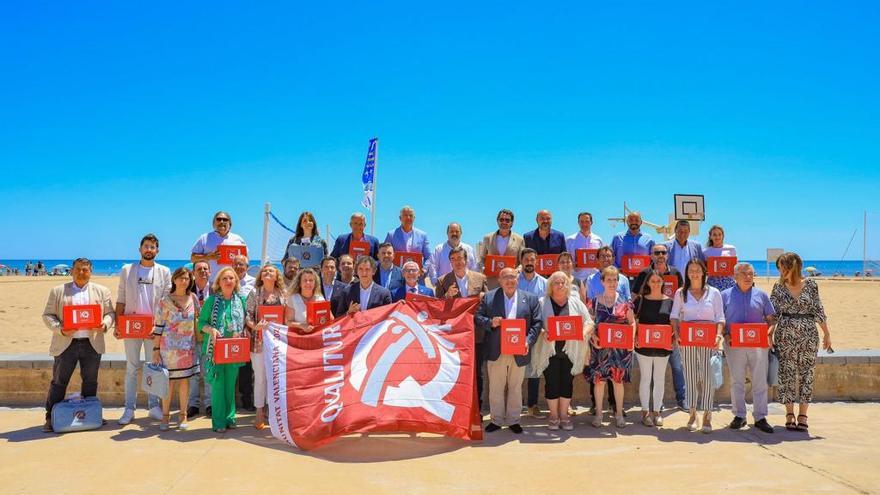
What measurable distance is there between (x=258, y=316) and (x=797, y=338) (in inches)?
265

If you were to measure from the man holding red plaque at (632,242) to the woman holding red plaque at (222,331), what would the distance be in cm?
572

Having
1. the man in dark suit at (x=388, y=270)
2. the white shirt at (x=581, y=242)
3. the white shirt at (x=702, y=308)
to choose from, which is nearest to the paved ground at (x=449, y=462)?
the white shirt at (x=702, y=308)

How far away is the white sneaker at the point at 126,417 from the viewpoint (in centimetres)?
722

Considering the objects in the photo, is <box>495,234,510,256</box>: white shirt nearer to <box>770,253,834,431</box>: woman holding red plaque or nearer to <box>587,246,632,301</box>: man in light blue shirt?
<box>587,246,632,301</box>: man in light blue shirt

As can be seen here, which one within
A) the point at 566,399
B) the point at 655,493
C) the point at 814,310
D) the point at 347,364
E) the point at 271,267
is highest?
the point at 271,267

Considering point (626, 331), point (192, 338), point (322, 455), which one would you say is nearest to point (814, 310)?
point (626, 331)

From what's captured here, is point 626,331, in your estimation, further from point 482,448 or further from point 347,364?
point 347,364

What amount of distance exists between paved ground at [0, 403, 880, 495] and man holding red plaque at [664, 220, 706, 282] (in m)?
2.57

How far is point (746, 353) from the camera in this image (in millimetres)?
7195

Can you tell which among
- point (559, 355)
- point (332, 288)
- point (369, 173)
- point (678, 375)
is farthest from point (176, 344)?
point (369, 173)

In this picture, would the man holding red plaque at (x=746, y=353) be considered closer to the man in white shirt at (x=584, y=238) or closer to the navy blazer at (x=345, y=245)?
the man in white shirt at (x=584, y=238)

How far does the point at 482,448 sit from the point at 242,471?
2.52 metres

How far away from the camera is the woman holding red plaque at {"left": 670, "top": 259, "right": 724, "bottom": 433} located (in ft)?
23.3

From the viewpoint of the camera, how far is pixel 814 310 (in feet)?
23.6
